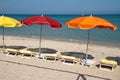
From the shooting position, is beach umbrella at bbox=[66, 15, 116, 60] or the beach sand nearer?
the beach sand

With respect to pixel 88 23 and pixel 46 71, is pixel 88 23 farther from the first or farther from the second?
pixel 46 71

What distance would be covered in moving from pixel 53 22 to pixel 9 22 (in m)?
2.27

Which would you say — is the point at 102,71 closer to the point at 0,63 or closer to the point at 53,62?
the point at 53,62

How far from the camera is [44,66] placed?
33.0 ft

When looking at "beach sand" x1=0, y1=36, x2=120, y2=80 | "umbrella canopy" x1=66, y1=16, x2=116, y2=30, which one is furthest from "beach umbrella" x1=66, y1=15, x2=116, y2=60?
"beach sand" x1=0, y1=36, x2=120, y2=80

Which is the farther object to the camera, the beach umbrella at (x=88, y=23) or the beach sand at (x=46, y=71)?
the beach umbrella at (x=88, y=23)

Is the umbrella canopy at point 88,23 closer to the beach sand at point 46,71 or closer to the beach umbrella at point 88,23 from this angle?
the beach umbrella at point 88,23

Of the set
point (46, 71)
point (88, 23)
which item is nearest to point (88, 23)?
point (88, 23)

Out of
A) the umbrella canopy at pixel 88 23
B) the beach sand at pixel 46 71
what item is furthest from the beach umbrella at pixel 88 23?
the beach sand at pixel 46 71

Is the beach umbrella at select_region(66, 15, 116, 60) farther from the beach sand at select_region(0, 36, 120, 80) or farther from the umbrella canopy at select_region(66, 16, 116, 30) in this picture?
the beach sand at select_region(0, 36, 120, 80)

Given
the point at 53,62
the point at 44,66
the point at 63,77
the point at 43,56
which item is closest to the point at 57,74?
the point at 63,77

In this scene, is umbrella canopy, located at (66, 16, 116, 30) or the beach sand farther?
umbrella canopy, located at (66, 16, 116, 30)

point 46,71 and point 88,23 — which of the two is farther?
point 88,23

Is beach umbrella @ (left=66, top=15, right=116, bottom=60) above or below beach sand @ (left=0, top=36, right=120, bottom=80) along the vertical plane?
above
